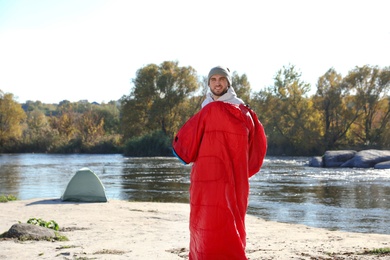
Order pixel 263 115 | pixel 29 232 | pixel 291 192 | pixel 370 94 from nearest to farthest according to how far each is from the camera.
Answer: pixel 29 232, pixel 291 192, pixel 370 94, pixel 263 115

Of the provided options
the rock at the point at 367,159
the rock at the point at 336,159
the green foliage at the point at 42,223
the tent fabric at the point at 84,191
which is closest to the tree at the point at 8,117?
the rock at the point at 336,159

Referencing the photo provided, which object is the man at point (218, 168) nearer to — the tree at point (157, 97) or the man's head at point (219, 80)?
the man's head at point (219, 80)

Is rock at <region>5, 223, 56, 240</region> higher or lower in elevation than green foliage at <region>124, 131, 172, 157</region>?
lower

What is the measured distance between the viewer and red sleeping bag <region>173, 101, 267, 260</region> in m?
5.50

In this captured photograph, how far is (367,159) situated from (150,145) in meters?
25.5

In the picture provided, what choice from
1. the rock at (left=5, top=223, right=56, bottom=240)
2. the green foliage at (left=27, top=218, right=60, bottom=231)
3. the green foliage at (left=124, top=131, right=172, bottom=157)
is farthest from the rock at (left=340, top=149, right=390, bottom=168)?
the rock at (left=5, top=223, right=56, bottom=240)

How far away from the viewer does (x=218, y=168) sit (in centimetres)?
556

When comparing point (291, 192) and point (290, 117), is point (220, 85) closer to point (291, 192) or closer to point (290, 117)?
point (291, 192)

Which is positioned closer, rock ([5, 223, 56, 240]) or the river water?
rock ([5, 223, 56, 240])

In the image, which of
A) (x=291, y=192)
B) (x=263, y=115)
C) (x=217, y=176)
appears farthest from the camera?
(x=263, y=115)

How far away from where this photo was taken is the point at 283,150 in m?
54.0

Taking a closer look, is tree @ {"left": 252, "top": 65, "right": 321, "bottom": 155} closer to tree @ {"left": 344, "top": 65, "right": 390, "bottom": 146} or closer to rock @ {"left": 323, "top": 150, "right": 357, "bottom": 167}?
tree @ {"left": 344, "top": 65, "right": 390, "bottom": 146}

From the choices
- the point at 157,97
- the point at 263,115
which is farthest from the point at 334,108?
the point at 157,97

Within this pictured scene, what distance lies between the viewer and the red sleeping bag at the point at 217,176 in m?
5.50
